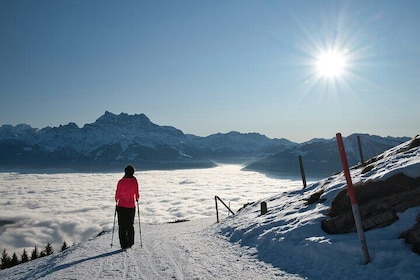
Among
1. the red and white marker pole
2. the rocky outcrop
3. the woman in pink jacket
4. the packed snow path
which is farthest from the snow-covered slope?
the woman in pink jacket

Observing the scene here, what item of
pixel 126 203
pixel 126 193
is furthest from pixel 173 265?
pixel 126 193

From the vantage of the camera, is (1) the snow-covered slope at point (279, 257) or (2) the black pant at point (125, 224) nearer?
(1) the snow-covered slope at point (279, 257)

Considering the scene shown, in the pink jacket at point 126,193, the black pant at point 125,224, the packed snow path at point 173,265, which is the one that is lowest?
the packed snow path at point 173,265

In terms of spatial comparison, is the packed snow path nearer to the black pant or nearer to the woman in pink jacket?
the black pant

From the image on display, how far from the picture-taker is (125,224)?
11.9 meters

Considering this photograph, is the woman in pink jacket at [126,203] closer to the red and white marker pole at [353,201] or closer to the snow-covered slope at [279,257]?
the snow-covered slope at [279,257]

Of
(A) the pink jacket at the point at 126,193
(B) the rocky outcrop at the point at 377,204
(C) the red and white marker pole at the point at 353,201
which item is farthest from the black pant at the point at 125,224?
(C) the red and white marker pole at the point at 353,201

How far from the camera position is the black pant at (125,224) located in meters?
11.9

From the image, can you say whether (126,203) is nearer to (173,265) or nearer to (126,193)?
(126,193)

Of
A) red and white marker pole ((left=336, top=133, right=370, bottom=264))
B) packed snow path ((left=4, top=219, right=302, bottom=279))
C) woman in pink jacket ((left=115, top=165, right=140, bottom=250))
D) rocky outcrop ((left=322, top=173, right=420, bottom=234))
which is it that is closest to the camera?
red and white marker pole ((left=336, top=133, right=370, bottom=264))

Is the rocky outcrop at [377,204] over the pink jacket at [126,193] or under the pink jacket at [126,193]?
under

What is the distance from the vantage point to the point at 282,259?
8969 mm

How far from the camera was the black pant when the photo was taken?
39.0 feet

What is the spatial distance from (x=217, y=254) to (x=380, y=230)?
528cm
